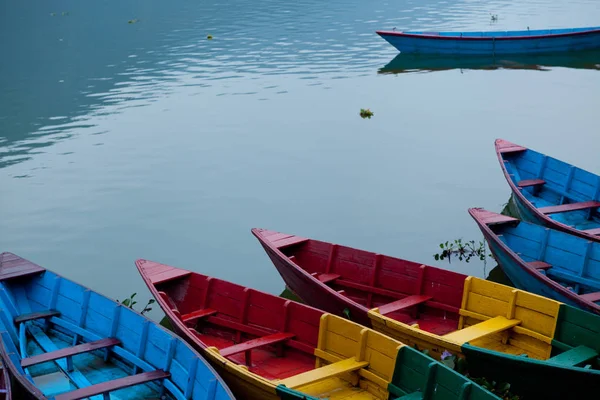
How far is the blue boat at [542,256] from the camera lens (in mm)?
8703

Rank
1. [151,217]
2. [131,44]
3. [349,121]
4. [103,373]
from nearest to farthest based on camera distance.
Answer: [103,373]
[151,217]
[349,121]
[131,44]

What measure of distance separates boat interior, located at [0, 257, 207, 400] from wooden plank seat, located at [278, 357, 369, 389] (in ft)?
2.81

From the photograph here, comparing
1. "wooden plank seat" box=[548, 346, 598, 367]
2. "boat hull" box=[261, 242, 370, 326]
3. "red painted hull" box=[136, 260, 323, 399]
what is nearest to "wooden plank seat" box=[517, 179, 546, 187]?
"boat hull" box=[261, 242, 370, 326]

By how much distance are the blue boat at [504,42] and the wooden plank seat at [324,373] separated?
72.6 feet

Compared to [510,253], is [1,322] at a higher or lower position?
lower

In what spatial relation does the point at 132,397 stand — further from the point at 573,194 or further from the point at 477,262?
the point at 573,194

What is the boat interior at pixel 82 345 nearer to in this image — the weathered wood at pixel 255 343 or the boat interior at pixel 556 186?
the weathered wood at pixel 255 343

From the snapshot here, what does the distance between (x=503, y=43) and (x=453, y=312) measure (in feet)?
69.0

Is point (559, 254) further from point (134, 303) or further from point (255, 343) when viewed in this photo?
point (134, 303)

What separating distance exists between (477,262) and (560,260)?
1851mm

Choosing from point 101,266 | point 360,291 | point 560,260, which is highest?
point 560,260

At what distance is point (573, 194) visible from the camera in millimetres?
11297

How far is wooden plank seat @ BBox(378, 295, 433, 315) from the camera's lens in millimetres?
8198

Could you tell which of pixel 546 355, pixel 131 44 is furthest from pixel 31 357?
pixel 131 44
